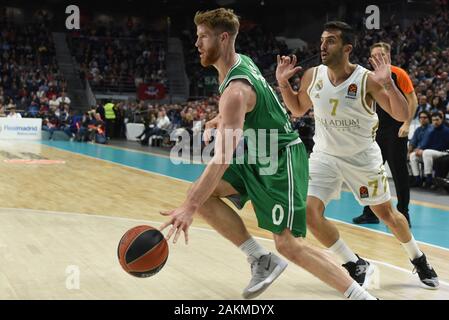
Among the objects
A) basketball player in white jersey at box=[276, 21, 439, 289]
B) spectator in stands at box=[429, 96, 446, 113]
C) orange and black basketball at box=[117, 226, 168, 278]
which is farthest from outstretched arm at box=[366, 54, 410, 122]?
spectator in stands at box=[429, 96, 446, 113]

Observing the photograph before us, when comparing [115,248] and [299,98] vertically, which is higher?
[299,98]

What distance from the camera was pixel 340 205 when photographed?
320 inches

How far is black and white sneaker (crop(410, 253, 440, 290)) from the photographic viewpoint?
4.22 metres

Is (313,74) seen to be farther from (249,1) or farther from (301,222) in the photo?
(249,1)

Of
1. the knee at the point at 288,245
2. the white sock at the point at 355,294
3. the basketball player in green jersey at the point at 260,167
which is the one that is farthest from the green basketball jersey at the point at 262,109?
the white sock at the point at 355,294

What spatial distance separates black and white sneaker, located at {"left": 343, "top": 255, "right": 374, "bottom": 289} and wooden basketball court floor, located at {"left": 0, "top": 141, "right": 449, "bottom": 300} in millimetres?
65

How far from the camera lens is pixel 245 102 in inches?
125

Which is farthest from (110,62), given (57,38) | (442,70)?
(442,70)

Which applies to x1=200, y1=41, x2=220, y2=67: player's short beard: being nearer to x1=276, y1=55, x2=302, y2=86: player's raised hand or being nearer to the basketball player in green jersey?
the basketball player in green jersey

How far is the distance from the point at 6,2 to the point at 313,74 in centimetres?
2908

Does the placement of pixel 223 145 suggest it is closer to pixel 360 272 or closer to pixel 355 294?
pixel 355 294

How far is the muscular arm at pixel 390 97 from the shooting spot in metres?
4.00

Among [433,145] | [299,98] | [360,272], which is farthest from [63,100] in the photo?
[360,272]

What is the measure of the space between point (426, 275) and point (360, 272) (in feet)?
1.44
